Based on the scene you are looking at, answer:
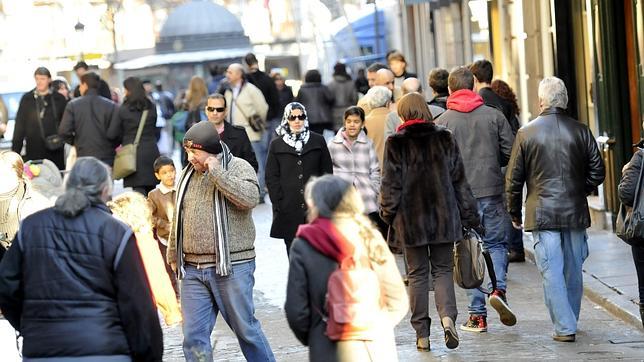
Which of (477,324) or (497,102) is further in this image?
(497,102)

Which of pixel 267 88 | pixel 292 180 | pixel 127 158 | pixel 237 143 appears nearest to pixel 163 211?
pixel 237 143

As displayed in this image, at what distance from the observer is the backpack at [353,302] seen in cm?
639

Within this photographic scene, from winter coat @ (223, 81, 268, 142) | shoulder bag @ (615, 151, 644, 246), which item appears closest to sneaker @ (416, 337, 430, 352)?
shoulder bag @ (615, 151, 644, 246)

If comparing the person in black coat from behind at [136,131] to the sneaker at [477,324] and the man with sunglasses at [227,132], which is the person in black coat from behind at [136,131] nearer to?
the man with sunglasses at [227,132]

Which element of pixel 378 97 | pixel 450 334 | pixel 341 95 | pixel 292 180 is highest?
pixel 378 97

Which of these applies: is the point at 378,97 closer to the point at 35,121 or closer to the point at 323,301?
the point at 35,121

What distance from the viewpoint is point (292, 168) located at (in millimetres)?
11953

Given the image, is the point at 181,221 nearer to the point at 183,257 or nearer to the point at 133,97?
the point at 183,257

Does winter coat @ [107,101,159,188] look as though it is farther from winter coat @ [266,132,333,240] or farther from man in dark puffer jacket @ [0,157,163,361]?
man in dark puffer jacket @ [0,157,163,361]

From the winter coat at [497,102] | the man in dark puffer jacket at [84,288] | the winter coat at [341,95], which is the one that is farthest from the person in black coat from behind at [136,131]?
the man in dark puffer jacket at [84,288]

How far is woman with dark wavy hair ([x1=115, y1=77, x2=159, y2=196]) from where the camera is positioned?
16406 mm

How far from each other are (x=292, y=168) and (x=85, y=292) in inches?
224

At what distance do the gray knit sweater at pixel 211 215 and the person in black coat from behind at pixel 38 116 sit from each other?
9571 millimetres

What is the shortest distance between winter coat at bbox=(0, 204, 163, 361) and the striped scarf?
2096mm
